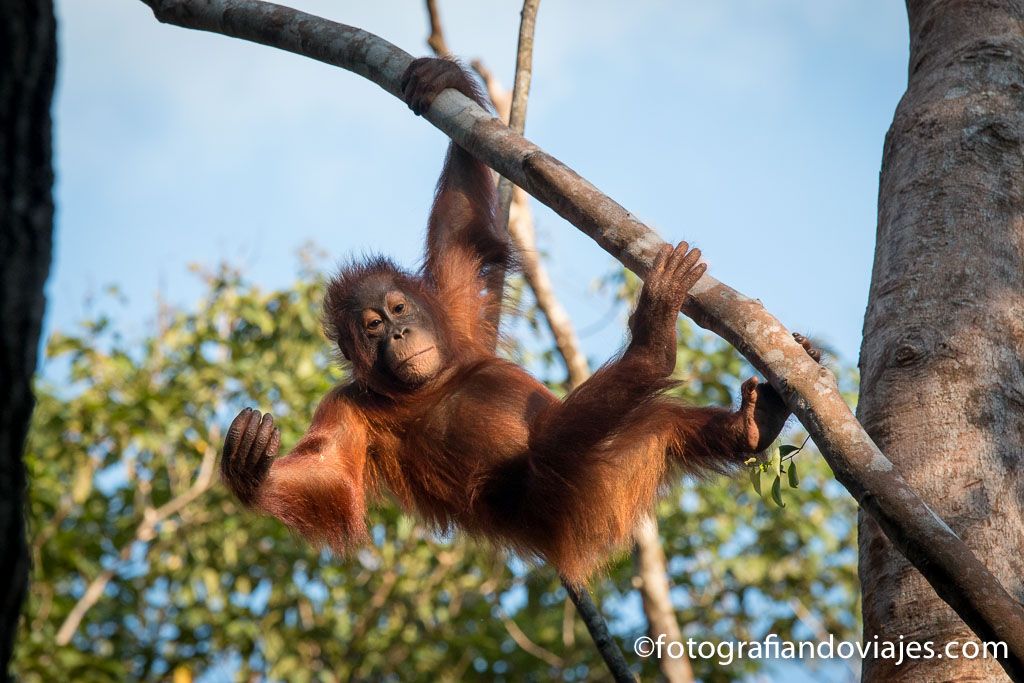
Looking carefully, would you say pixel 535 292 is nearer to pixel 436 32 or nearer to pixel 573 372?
pixel 573 372

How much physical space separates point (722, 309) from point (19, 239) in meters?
1.81

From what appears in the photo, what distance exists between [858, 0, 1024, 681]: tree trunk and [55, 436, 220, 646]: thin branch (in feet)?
20.4

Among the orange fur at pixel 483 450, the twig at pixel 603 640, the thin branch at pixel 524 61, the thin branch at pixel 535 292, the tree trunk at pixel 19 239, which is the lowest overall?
the tree trunk at pixel 19 239

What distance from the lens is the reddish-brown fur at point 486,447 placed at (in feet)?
13.8

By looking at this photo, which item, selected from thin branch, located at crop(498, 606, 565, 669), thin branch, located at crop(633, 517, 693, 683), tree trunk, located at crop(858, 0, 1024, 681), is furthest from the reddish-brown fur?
thin branch, located at crop(498, 606, 565, 669)

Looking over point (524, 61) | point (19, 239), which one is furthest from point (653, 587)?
point (19, 239)

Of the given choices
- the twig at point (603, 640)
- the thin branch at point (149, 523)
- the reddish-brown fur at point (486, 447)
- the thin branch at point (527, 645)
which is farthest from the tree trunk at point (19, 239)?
the thin branch at point (527, 645)

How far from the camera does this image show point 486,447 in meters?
4.79

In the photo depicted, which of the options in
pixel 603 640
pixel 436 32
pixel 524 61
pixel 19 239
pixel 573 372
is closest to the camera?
pixel 19 239

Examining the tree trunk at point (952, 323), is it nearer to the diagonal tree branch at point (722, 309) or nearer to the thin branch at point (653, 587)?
the diagonal tree branch at point (722, 309)

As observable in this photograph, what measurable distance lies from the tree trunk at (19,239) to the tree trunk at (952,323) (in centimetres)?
204

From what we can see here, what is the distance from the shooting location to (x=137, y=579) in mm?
8711

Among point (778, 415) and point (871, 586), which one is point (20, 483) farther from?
point (778, 415)

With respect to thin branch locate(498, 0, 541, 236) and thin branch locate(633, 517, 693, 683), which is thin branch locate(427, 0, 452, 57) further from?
thin branch locate(633, 517, 693, 683)
